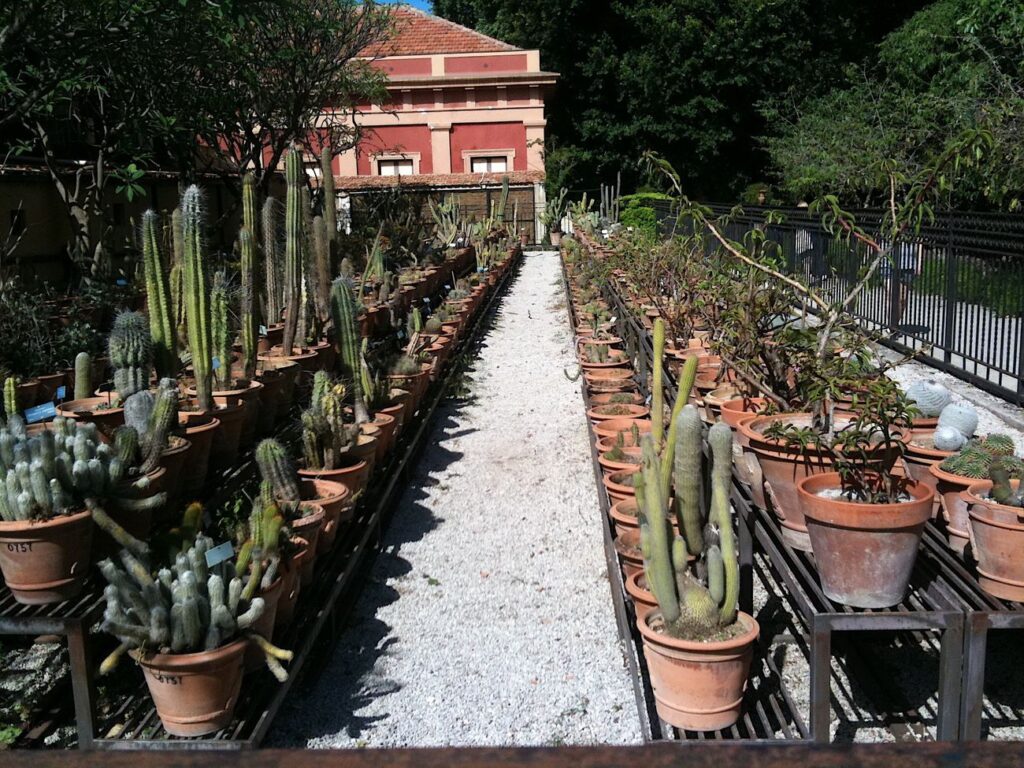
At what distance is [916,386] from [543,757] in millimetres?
3757

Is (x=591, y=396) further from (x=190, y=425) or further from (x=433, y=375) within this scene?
(x=190, y=425)

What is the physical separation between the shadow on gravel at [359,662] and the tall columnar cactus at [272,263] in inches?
80.3

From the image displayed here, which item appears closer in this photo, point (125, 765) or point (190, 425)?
point (125, 765)

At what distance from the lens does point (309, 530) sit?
3.68 meters

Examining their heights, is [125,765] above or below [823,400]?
above

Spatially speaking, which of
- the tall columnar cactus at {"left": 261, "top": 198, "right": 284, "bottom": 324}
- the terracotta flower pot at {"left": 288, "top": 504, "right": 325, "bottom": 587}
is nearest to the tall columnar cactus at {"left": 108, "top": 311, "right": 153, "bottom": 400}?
the terracotta flower pot at {"left": 288, "top": 504, "right": 325, "bottom": 587}

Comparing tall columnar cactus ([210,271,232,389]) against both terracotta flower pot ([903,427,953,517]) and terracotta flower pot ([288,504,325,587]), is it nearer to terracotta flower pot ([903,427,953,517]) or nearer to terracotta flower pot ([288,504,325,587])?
terracotta flower pot ([288,504,325,587])

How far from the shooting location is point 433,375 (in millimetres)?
7746

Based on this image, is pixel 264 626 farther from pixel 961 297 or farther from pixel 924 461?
pixel 961 297

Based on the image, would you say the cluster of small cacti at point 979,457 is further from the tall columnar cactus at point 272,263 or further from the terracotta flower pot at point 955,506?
the tall columnar cactus at point 272,263

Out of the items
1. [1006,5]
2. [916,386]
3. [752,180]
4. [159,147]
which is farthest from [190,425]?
[752,180]

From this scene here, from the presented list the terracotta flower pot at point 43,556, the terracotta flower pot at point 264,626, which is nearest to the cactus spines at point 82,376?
the terracotta flower pot at point 43,556

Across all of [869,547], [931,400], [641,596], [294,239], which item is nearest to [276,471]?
[641,596]

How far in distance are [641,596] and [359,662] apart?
1.23 meters
